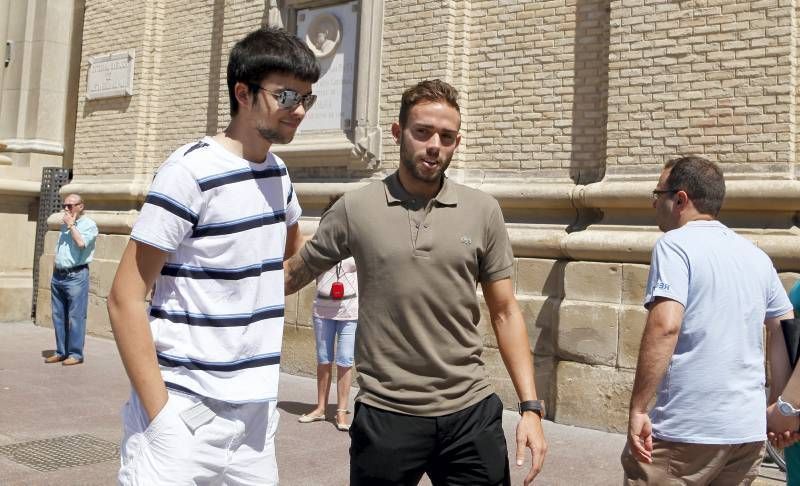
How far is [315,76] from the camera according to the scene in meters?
2.43

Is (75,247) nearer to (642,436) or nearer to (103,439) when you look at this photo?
(103,439)

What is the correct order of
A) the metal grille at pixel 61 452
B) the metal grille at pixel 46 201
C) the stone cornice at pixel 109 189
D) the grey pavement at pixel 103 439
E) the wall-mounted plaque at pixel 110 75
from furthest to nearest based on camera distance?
1. the metal grille at pixel 46 201
2. the wall-mounted plaque at pixel 110 75
3. the stone cornice at pixel 109 189
4. the metal grille at pixel 61 452
5. the grey pavement at pixel 103 439

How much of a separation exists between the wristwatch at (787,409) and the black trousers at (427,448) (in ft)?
3.79

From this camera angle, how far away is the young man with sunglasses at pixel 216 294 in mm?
2123

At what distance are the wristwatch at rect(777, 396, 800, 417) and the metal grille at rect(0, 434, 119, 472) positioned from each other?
432 cm

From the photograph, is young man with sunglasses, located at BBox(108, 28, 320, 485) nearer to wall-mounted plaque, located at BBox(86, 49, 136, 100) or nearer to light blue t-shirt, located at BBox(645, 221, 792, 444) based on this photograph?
light blue t-shirt, located at BBox(645, 221, 792, 444)

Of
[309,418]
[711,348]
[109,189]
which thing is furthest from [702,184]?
[109,189]

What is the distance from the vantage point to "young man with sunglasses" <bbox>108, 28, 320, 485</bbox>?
212cm

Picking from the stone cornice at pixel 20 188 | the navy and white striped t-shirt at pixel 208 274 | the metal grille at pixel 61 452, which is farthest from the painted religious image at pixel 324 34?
the navy and white striped t-shirt at pixel 208 274

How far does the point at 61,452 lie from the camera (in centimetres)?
573

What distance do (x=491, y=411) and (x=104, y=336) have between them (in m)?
10.3

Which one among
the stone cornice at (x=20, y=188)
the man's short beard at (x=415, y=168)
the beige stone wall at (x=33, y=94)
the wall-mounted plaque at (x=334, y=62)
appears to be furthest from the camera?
the beige stone wall at (x=33, y=94)

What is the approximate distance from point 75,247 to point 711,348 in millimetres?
8085

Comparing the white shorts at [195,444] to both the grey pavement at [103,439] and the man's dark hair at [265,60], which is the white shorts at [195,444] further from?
the grey pavement at [103,439]
